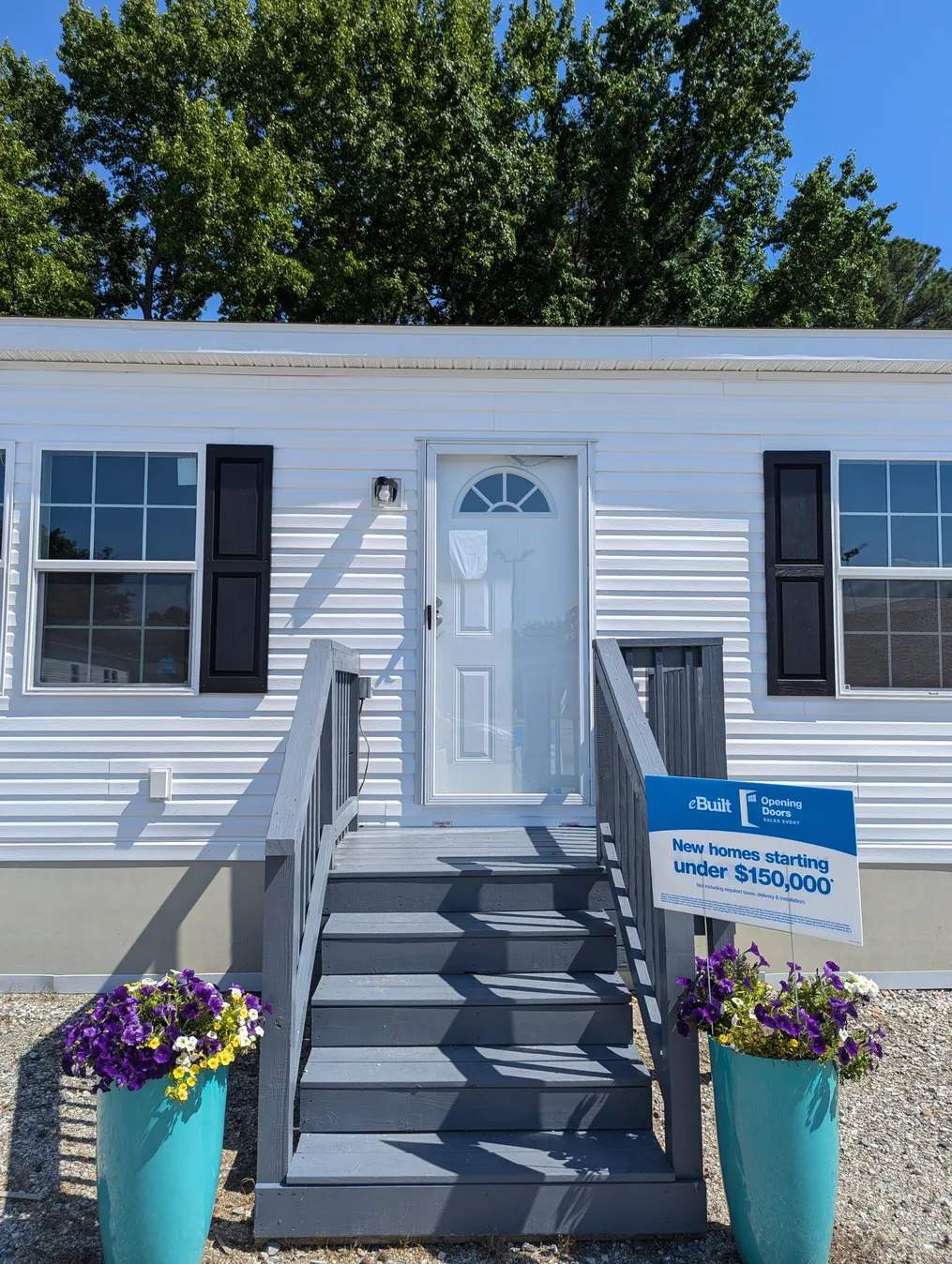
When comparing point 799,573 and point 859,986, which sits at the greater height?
point 799,573

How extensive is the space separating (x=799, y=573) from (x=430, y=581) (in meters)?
1.86

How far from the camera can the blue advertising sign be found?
238 cm

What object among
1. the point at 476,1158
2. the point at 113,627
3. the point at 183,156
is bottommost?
the point at 476,1158

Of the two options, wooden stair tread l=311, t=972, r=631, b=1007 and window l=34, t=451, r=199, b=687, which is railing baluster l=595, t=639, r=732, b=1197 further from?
window l=34, t=451, r=199, b=687

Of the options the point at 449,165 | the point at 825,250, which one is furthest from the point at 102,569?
the point at 825,250

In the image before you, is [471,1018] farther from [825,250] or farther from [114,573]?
[825,250]

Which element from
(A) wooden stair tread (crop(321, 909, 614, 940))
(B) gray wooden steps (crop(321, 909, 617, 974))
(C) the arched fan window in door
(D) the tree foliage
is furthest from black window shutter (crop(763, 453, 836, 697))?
(D) the tree foliage

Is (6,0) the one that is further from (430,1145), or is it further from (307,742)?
(430,1145)

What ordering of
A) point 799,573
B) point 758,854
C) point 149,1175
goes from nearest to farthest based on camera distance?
point 149,1175 < point 758,854 < point 799,573

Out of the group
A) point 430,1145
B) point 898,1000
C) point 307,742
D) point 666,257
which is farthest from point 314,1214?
point 666,257

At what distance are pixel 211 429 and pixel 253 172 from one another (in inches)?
369

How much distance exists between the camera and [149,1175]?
89.7 inches

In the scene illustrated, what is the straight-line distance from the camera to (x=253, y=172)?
12.2 m

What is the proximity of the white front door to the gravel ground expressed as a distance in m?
1.63
